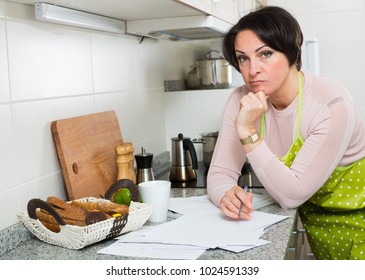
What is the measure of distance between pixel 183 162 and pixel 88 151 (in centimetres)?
53

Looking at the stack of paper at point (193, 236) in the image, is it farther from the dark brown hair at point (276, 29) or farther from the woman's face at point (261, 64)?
the dark brown hair at point (276, 29)

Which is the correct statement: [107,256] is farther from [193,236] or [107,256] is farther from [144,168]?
[144,168]

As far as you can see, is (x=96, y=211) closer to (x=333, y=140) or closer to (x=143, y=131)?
(x=333, y=140)

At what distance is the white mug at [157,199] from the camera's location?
144 centimetres

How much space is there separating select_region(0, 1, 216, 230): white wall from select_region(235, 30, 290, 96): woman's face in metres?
0.50

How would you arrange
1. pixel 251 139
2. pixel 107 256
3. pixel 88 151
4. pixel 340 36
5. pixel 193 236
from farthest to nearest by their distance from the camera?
pixel 340 36 < pixel 88 151 < pixel 251 139 < pixel 193 236 < pixel 107 256

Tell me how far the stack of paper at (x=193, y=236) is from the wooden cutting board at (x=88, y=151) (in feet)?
0.88

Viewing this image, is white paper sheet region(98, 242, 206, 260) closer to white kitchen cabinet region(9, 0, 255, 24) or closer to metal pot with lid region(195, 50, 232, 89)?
white kitchen cabinet region(9, 0, 255, 24)

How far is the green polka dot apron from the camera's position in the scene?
1.61 m

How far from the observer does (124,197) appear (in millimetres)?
1393

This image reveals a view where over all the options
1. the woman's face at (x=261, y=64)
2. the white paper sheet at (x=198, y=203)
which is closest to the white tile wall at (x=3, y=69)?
the white paper sheet at (x=198, y=203)

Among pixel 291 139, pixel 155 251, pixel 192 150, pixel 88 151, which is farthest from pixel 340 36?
pixel 155 251

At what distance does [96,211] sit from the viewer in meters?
1.28
